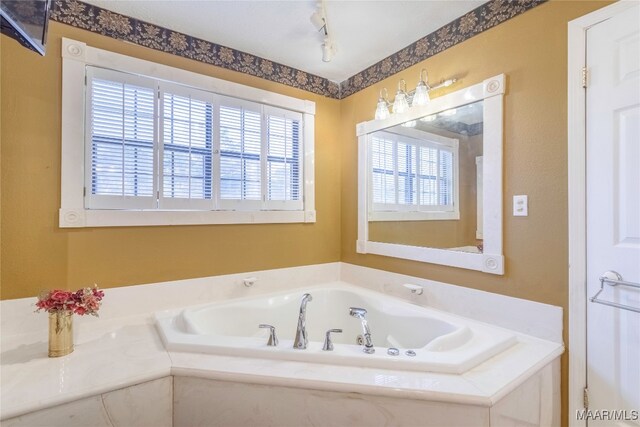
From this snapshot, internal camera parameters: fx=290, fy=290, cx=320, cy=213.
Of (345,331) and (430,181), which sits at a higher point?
(430,181)

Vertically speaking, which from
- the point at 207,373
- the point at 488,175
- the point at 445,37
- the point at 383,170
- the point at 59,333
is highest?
the point at 445,37

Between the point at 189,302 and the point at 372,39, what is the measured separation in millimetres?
2236

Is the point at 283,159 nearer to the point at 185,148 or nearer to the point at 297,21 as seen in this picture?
the point at 185,148

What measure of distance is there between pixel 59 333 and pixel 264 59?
7.09ft

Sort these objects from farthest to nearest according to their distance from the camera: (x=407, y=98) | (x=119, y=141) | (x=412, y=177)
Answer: (x=412, y=177) → (x=407, y=98) → (x=119, y=141)

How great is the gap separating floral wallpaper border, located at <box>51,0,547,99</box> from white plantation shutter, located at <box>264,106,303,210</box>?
305mm

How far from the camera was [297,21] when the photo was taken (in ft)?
6.08

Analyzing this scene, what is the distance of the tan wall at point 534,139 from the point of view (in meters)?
1.40

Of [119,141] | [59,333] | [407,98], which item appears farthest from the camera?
[407,98]

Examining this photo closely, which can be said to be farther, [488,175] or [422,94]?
[422,94]

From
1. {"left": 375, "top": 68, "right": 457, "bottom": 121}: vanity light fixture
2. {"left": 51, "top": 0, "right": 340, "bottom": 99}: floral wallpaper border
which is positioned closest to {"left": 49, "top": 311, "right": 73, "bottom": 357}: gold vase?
{"left": 51, "top": 0, "right": 340, "bottom": 99}: floral wallpaper border

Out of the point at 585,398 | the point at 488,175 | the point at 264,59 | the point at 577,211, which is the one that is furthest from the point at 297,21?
the point at 585,398

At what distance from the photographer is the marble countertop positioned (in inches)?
41.8

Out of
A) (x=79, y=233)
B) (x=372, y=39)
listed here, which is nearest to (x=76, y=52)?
(x=79, y=233)
